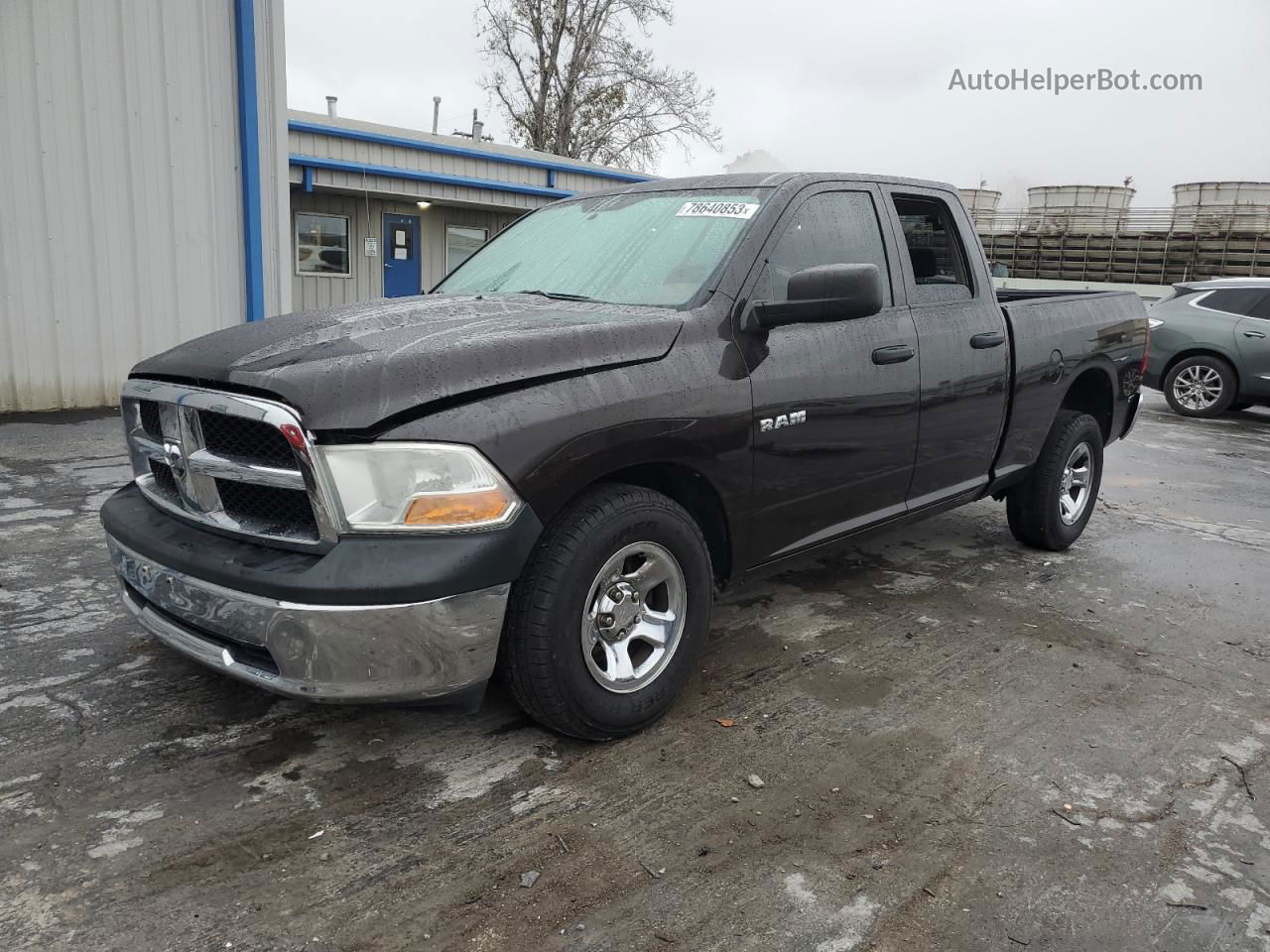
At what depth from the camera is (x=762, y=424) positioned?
10.8 ft

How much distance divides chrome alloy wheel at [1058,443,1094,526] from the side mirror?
8.77 ft

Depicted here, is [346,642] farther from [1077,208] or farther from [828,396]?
[1077,208]

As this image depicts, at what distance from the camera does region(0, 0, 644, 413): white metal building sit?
26.1ft

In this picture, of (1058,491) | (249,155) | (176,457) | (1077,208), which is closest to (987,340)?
(1058,491)

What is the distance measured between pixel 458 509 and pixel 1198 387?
11.9 metres

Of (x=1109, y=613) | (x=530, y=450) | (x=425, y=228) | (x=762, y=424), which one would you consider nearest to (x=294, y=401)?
(x=530, y=450)

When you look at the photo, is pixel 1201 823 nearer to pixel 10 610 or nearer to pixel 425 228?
pixel 10 610

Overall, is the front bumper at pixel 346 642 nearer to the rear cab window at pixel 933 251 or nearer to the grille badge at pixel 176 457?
the grille badge at pixel 176 457

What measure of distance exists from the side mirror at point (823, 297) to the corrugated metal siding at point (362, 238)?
1258cm

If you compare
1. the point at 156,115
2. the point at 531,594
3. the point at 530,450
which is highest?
the point at 156,115

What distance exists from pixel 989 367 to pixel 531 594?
274 centimetres

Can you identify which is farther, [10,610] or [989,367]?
[989,367]

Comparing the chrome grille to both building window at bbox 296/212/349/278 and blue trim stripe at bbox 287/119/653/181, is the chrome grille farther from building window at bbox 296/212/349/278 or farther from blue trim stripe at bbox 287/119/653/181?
building window at bbox 296/212/349/278

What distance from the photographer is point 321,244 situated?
50.6 ft
